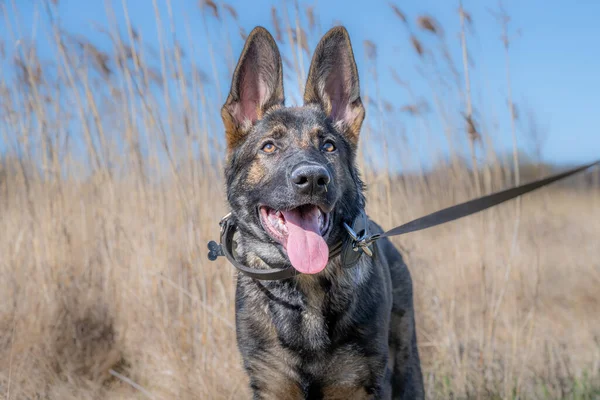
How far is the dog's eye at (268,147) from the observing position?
267 cm

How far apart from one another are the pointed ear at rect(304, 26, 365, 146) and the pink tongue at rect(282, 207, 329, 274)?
653 millimetres

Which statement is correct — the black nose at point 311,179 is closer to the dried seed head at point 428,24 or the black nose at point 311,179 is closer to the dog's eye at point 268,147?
the dog's eye at point 268,147

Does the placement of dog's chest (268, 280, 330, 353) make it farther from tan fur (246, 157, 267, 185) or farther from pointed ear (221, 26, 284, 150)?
pointed ear (221, 26, 284, 150)

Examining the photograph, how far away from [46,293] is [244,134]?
2.39 m

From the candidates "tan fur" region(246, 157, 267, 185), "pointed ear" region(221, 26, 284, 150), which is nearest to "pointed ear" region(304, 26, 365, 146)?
"pointed ear" region(221, 26, 284, 150)

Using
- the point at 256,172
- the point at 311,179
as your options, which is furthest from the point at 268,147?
the point at 311,179

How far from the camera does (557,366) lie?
14.5ft

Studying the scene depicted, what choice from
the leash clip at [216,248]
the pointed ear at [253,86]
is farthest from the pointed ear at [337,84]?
the leash clip at [216,248]

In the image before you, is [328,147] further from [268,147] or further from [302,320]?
[302,320]

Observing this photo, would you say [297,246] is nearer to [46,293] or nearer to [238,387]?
[238,387]

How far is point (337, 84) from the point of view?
2.89 meters

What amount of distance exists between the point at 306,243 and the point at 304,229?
7 cm

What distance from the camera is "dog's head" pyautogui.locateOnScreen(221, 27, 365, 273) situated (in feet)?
7.62

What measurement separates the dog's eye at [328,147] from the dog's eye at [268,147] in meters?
0.23
